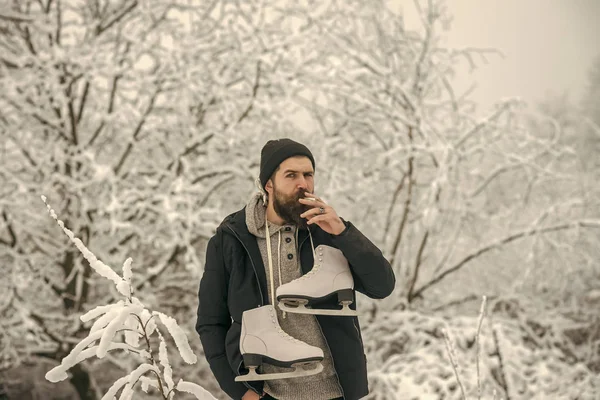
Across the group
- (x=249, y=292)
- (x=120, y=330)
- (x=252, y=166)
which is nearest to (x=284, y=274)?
(x=249, y=292)

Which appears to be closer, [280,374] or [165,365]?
[280,374]

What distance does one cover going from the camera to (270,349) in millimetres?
1286

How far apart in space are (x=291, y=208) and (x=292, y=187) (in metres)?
0.06

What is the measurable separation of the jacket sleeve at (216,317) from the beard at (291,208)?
10.1 inches

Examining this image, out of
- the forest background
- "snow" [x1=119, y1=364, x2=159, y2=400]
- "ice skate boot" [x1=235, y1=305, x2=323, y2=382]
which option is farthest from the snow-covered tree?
"ice skate boot" [x1=235, y1=305, x2=323, y2=382]

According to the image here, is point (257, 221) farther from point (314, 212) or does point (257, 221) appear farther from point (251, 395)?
point (251, 395)

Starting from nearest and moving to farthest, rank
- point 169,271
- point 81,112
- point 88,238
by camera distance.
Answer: point 88,238
point 81,112
point 169,271

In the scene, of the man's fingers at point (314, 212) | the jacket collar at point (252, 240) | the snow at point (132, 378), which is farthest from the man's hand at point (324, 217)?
the snow at point (132, 378)

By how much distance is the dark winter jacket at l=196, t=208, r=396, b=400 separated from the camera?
4.49 feet

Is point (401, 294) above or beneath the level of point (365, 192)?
beneath

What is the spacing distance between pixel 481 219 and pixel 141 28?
467cm

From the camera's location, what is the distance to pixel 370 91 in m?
5.54

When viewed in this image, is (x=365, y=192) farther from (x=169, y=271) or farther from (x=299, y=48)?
(x=169, y=271)

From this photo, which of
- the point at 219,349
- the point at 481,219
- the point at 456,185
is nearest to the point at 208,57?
the point at 456,185
